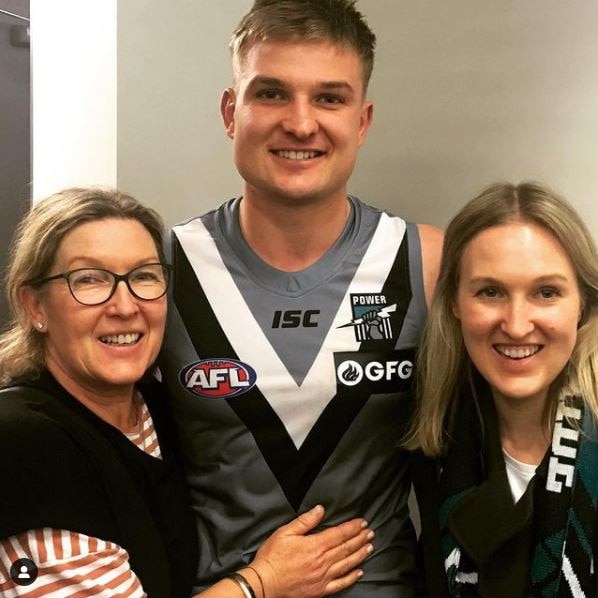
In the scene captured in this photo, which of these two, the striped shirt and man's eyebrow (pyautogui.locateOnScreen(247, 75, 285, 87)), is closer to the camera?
the striped shirt

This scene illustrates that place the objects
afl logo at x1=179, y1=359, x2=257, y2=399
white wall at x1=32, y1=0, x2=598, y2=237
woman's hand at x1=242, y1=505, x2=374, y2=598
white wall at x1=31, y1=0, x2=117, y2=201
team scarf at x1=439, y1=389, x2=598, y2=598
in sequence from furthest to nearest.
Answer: white wall at x1=31, y1=0, x2=117, y2=201
white wall at x1=32, y1=0, x2=598, y2=237
afl logo at x1=179, y1=359, x2=257, y2=399
woman's hand at x1=242, y1=505, x2=374, y2=598
team scarf at x1=439, y1=389, x2=598, y2=598

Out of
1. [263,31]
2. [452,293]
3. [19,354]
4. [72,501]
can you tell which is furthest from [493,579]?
[263,31]

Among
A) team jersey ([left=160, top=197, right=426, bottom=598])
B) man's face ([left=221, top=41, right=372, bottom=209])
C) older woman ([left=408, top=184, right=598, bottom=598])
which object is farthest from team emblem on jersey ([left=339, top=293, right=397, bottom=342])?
man's face ([left=221, top=41, right=372, bottom=209])

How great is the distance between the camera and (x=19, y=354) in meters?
1.43

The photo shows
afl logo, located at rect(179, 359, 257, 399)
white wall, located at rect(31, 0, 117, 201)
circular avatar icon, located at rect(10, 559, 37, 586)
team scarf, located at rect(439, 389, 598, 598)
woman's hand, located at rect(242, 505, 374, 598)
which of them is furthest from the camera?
white wall, located at rect(31, 0, 117, 201)

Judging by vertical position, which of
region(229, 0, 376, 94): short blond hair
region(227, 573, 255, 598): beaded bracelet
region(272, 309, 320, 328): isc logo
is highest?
region(229, 0, 376, 94): short blond hair

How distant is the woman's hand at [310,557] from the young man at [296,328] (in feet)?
0.12

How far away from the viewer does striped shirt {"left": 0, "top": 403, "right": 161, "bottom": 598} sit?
3.90 feet

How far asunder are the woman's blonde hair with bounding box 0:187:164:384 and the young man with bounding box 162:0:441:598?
24 cm

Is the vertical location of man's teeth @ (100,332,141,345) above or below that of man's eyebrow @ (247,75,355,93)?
below

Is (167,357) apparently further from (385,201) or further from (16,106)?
(16,106)

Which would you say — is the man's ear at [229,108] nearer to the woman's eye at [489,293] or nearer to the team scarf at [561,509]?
the woman's eye at [489,293]

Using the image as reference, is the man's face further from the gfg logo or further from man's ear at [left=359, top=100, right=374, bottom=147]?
the gfg logo

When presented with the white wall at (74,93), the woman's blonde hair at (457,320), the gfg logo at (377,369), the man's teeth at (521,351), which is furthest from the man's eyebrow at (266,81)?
the white wall at (74,93)
